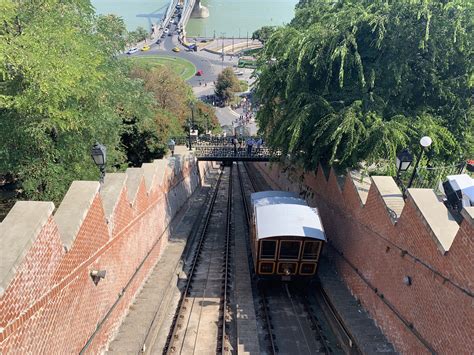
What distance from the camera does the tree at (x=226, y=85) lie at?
65000mm

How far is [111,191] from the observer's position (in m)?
8.27

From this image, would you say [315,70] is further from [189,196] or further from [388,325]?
[189,196]

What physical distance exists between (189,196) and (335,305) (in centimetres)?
1541

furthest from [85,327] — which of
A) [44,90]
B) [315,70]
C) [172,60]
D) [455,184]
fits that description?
[172,60]

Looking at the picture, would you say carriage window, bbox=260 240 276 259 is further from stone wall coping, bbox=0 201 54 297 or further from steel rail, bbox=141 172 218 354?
stone wall coping, bbox=0 201 54 297

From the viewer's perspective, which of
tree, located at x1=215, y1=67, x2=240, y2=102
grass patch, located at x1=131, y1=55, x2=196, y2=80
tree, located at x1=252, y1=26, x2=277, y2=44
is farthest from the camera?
grass patch, located at x1=131, y1=55, x2=196, y2=80

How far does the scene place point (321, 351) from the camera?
8.23m

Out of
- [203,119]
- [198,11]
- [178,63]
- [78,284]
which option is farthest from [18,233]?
[198,11]

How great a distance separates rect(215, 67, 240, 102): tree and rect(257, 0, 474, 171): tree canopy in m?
54.4

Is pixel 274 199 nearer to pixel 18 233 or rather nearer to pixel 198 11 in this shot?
pixel 18 233

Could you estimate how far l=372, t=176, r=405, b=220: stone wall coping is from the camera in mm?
8039

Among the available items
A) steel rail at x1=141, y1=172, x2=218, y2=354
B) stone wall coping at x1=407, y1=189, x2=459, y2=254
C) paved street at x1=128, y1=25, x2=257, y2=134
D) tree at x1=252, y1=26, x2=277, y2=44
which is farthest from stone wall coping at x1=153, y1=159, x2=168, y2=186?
paved street at x1=128, y1=25, x2=257, y2=134

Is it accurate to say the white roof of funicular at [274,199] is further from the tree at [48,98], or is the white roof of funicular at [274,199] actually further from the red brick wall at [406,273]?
the tree at [48,98]

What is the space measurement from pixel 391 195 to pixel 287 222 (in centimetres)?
→ 306
